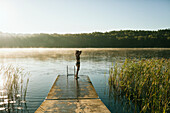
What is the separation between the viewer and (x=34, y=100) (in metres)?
10.6

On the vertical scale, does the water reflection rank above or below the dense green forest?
below

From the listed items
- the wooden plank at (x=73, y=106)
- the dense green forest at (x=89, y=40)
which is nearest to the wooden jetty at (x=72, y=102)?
the wooden plank at (x=73, y=106)

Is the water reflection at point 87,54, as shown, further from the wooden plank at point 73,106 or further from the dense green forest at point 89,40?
the dense green forest at point 89,40

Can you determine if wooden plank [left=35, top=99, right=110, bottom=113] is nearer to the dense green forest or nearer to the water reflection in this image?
the water reflection

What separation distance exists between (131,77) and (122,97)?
2242 mm

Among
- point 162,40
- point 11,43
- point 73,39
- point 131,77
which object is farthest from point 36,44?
point 131,77

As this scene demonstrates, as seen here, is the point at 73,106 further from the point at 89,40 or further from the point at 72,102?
the point at 89,40

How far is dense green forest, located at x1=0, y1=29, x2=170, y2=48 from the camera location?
5782 inches

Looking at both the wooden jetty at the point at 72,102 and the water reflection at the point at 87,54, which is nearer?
the wooden jetty at the point at 72,102

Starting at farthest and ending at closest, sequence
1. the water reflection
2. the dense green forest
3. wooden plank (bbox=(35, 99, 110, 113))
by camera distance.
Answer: the dense green forest < the water reflection < wooden plank (bbox=(35, 99, 110, 113))

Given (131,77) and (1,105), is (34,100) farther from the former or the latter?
(131,77)

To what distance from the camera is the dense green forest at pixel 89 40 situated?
482 feet

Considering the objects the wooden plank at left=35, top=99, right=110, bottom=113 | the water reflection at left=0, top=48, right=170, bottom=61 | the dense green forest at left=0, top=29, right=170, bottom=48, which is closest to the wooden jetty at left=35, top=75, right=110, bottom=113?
the wooden plank at left=35, top=99, right=110, bottom=113

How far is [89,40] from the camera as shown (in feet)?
533
